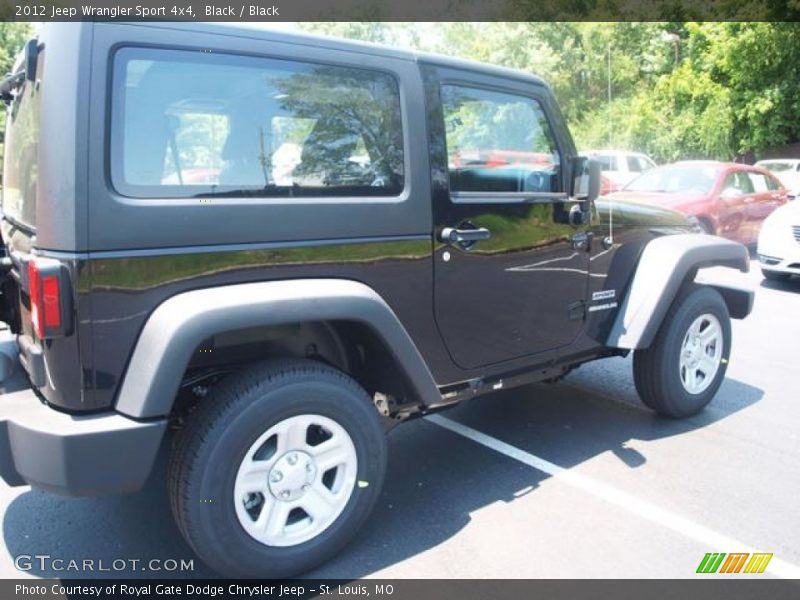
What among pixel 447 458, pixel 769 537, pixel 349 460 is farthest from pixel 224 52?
pixel 769 537

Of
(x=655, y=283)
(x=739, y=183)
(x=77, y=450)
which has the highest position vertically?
(x=739, y=183)

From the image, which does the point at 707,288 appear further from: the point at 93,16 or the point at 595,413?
the point at 93,16

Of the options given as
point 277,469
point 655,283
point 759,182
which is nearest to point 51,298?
point 277,469

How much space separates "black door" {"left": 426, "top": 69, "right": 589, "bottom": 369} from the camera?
303 centimetres

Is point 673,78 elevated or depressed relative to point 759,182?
elevated

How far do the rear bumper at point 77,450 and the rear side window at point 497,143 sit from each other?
170cm

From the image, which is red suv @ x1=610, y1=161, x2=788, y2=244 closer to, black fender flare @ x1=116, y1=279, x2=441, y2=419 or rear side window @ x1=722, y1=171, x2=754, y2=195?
rear side window @ x1=722, y1=171, x2=754, y2=195

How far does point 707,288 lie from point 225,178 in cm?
313

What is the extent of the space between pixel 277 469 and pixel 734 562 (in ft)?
6.37

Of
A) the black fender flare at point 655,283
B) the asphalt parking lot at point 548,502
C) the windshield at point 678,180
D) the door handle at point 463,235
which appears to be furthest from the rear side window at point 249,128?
the windshield at point 678,180

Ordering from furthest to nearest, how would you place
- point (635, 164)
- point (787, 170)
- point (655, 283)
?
point (635, 164), point (787, 170), point (655, 283)

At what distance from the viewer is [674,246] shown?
3971mm

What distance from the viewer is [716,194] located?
996 centimetres

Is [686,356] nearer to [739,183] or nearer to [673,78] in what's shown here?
[739,183]
